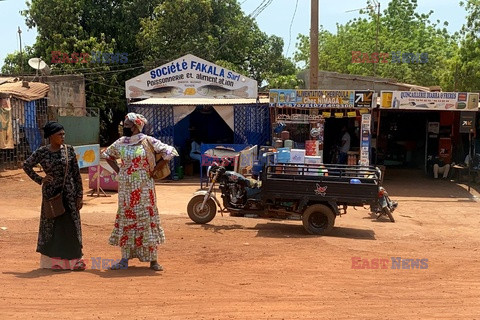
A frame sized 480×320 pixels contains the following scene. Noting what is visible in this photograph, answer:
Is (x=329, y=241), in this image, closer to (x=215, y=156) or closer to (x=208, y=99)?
(x=215, y=156)

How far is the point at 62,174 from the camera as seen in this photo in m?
6.16

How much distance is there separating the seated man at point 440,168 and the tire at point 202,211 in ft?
34.7

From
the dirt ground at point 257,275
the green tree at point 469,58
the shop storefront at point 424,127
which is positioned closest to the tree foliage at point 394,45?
the green tree at point 469,58

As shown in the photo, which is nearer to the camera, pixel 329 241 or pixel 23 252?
pixel 23 252

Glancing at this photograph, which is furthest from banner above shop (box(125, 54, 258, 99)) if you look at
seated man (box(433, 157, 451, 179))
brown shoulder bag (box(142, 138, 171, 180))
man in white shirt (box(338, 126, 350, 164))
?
brown shoulder bag (box(142, 138, 171, 180))

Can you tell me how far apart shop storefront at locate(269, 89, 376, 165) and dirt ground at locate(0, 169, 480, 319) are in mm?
4981

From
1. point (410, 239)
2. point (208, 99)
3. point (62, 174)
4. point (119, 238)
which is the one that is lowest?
point (410, 239)

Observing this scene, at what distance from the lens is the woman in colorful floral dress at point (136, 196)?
6.13m

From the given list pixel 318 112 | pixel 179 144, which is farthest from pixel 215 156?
pixel 179 144

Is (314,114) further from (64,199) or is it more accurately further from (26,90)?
(64,199)

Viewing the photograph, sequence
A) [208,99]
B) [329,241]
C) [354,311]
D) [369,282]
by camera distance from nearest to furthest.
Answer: [354,311]
[369,282]
[329,241]
[208,99]

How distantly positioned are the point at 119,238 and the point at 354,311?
265 cm

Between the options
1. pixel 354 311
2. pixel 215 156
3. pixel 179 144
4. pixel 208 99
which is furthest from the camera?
pixel 179 144

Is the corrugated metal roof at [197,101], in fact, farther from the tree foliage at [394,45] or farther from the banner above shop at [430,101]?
the tree foliage at [394,45]
